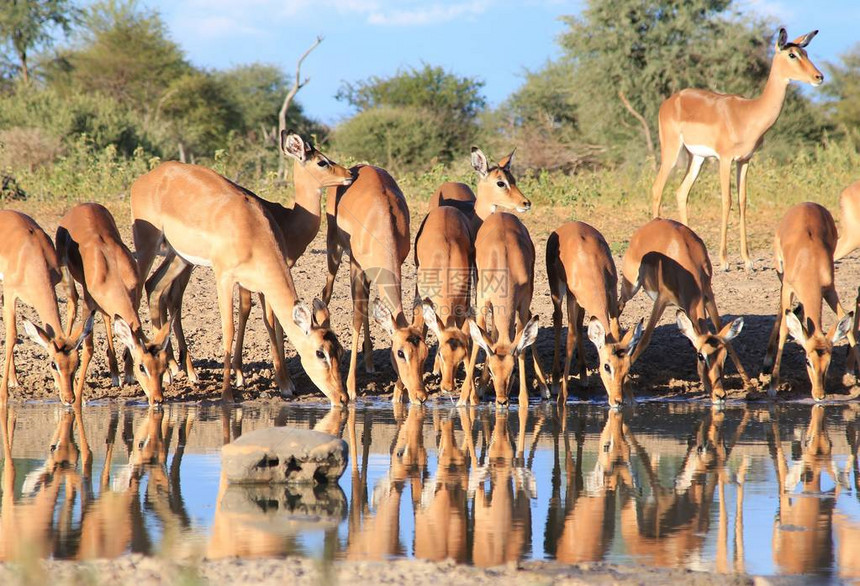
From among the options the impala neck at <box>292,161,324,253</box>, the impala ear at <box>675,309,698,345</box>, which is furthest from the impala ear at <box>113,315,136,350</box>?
the impala ear at <box>675,309,698,345</box>

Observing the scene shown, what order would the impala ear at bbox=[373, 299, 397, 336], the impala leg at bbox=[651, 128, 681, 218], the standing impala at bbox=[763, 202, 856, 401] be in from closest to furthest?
the impala ear at bbox=[373, 299, 397, 336]
the standing impala at bbox=[763, 202, 856, 401]
the impala leg at bbox=[651, 128, 681, 218]

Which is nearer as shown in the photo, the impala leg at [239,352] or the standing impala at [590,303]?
the standing impala at [590,303]

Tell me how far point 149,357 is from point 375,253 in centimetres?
235

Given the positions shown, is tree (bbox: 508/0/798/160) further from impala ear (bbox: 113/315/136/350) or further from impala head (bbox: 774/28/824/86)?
impala ear (bbox: 113/315/136/350)

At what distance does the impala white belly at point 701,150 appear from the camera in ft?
52.6

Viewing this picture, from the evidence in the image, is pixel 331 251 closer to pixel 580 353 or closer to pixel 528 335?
pixel 580 353

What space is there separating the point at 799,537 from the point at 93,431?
488 centimetres

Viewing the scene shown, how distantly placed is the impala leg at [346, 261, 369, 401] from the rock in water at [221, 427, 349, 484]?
3.43 metres

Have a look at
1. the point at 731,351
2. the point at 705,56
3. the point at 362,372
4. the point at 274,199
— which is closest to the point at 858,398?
the point at 731,351

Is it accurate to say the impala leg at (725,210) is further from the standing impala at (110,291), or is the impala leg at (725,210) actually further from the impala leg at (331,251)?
the standing impala at (110,291)

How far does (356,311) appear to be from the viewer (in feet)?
34.6

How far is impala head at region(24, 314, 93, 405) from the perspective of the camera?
914 centimetres

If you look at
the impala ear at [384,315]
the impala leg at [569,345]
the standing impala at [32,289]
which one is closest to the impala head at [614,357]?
the impala leg at [569,345]

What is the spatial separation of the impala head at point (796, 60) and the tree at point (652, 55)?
16.1 m
